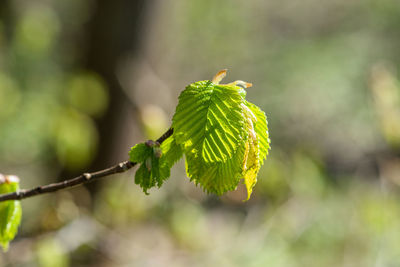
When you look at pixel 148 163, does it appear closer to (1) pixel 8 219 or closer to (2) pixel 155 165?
(2) pixel 155 165

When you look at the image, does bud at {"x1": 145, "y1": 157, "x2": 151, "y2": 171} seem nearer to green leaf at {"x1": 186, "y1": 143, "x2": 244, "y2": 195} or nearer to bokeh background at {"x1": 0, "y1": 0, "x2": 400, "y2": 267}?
green leaf at {"x1": 186, "y1": 143, "x2": 244, "y2": 195}

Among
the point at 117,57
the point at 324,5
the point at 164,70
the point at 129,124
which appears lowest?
the point at 129,124

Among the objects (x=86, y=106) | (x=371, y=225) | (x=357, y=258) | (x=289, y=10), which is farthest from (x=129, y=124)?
(x=289, y=10)

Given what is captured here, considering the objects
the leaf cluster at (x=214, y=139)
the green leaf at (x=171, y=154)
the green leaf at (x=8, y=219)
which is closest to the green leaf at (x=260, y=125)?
the leaf cluster at (x=214, y=139)

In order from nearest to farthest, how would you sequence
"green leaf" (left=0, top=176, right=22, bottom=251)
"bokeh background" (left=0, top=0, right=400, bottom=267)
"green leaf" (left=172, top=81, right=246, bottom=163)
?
"green leaf" (left=172, top=81, right=246, bottom=163) < "green leaf" (left=0, top=176, right=22, bottom=251) < "bokeh background" (left=0, top=0, right=400, bottom=267)

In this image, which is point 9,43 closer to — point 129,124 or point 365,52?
point 129,124

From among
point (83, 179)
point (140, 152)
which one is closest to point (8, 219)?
point (83, 179)

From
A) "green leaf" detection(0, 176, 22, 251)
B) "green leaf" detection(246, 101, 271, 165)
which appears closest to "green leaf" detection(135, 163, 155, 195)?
"green leaf" detection(246, 101, 271, 165)
